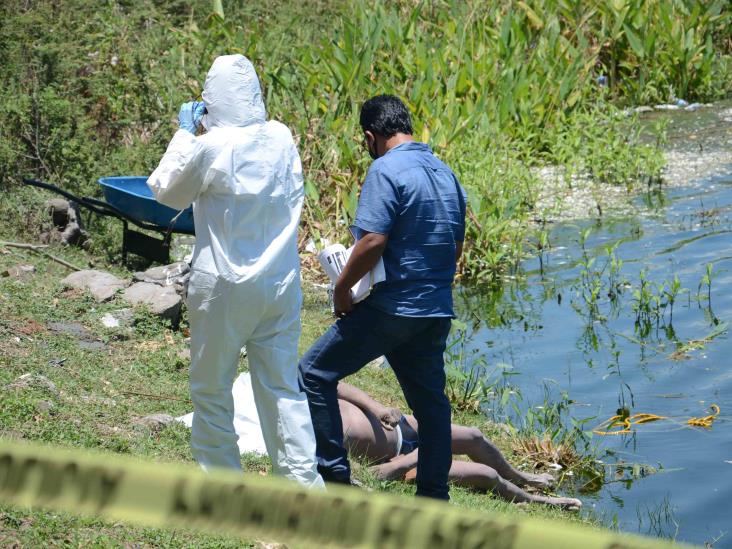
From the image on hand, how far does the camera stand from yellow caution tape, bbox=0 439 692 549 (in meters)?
1.36

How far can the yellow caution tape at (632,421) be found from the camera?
6.49m

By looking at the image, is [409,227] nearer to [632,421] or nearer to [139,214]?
[632,421]

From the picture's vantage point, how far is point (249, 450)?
→ 512cm

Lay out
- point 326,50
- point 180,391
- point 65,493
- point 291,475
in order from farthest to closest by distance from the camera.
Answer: point 326,50 < point 180,391 < point 291,475 < point 65,493

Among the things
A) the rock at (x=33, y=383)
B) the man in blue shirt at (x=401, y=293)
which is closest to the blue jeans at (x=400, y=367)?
the man in blue shirt at (x=401, y=293)

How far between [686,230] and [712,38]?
229 inches

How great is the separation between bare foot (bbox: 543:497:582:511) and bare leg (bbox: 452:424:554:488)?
0.23m

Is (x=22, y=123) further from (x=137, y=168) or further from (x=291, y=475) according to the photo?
(x=291, y=475)

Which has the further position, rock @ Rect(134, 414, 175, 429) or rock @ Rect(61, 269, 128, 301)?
rock @ Rect(61, 269, 128, 301)

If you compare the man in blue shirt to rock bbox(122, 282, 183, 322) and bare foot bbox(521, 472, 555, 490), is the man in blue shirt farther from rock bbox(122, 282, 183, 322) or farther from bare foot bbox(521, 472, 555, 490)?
rock bbox(122, 282, 183, 322)

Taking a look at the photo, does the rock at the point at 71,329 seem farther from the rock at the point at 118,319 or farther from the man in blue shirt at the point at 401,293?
the man in blue shirt at the point at 401,293

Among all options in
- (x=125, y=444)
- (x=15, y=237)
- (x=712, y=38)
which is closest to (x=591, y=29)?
(x=712, y=38)

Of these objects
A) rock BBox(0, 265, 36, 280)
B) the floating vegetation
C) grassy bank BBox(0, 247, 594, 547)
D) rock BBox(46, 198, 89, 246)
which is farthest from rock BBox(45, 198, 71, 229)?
the floating vegetation

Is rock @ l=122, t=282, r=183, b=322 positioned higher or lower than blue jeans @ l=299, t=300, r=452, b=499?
lower
